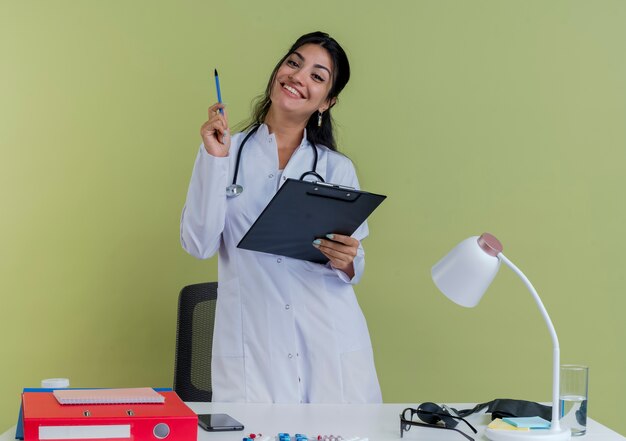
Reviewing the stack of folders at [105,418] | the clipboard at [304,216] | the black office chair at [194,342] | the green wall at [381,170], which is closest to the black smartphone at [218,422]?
the stack of folders at [105,418]

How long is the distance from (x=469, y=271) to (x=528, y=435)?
36 cm

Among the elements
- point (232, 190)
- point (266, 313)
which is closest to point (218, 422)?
point (266, 313)

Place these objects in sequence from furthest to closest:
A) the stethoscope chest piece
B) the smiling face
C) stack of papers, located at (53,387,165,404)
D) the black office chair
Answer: the black office chair → the smiling face → the stethoscope chest piece → stack of papers, located at (53,387,165,404)

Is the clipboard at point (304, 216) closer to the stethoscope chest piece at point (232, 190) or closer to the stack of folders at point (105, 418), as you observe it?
the stethoscope chest piece at point (232, 190)

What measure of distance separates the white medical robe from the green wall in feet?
2.77

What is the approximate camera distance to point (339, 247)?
2.23m

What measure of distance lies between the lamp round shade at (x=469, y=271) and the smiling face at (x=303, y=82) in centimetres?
89

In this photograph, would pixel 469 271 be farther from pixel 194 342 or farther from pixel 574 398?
pixel 194 342

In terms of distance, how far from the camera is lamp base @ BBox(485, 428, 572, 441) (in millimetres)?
1707

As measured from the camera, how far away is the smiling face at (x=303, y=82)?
2426mm

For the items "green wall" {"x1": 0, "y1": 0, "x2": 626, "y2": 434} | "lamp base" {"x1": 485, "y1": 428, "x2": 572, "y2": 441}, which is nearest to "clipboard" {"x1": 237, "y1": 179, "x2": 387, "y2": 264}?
"lamp base" {"x1": 485, "y1": 428, "x2": 572, "y2": 441}

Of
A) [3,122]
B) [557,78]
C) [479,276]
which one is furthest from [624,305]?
[3,122]

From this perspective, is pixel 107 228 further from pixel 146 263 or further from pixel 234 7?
pixel 234 7

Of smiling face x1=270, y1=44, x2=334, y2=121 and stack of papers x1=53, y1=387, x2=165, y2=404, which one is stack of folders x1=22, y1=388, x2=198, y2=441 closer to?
stack of papers x1=53, y1=387, x2=165, y2=404
